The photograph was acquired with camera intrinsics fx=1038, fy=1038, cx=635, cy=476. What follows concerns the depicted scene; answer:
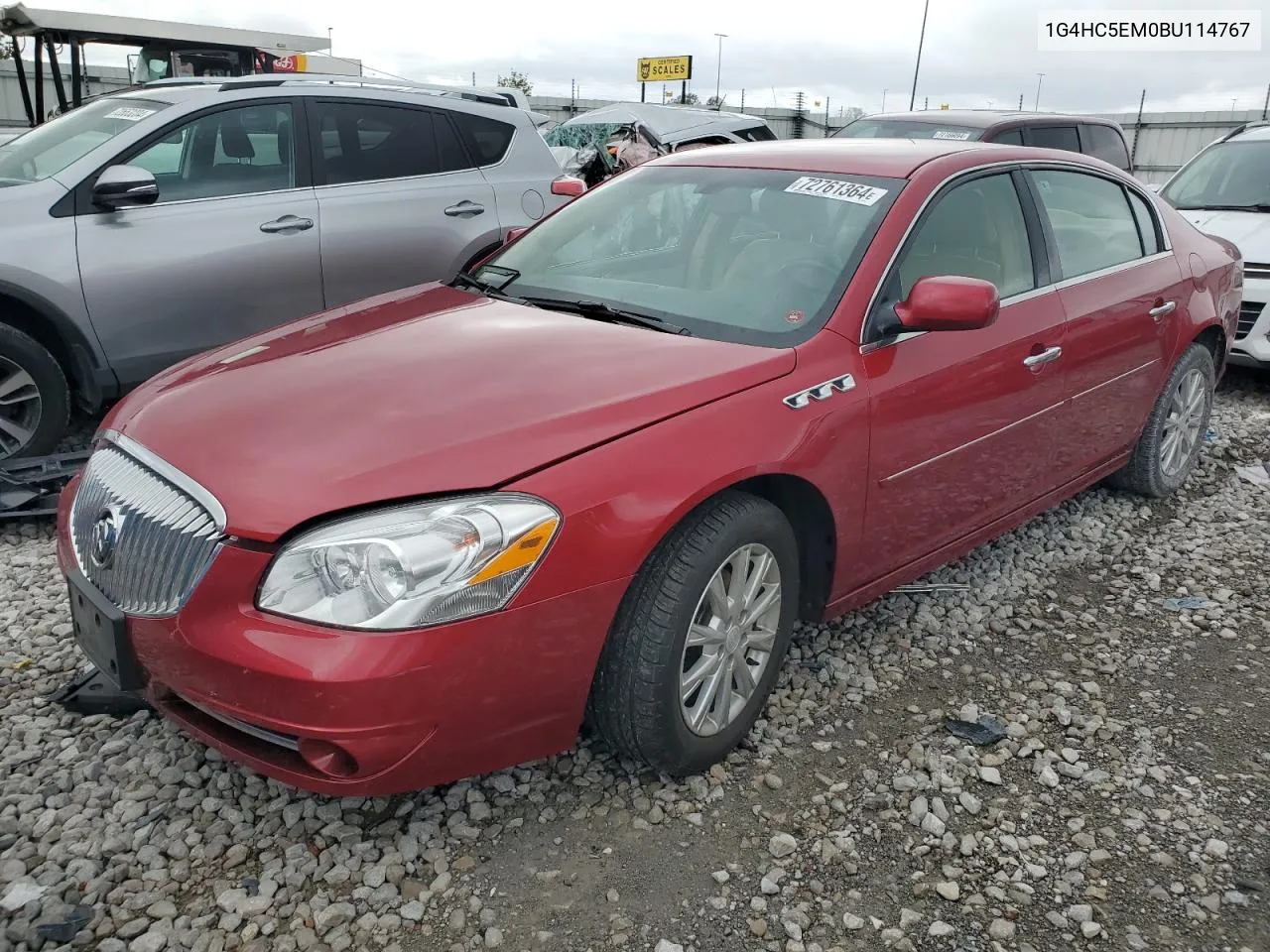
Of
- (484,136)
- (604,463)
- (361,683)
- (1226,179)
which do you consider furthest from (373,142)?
(1226,179)

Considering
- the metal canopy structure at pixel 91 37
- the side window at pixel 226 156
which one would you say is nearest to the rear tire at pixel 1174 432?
the side window at pixel 226 156

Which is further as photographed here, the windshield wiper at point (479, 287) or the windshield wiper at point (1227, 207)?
the windshield wiper at point (1227, 207)

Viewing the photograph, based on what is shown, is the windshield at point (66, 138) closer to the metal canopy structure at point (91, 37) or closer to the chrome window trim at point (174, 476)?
the chrome window trim at point (174, 476)

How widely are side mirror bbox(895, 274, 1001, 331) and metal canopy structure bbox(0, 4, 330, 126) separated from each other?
345 inches

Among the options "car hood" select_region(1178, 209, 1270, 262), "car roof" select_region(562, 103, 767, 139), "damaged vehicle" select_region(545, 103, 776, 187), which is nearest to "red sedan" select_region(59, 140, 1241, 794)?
"car hood" select_region(1178, 209, 1270, 262)

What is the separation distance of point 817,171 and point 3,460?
363cm

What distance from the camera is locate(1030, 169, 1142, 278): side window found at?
12.7ft

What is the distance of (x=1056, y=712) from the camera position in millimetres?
3188

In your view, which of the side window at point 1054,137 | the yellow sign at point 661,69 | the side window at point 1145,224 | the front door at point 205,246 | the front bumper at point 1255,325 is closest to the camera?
the side window at point 1145,224

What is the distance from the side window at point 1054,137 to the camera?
28.3 feet

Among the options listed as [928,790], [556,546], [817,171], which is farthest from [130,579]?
[817,171]

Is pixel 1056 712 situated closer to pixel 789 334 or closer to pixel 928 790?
pixel 928 790

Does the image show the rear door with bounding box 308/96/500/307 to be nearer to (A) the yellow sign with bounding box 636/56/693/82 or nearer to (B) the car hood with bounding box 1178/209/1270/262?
(B) the car hood with bounding box 1178/209/1270/262

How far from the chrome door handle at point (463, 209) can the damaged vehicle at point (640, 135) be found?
555cm
